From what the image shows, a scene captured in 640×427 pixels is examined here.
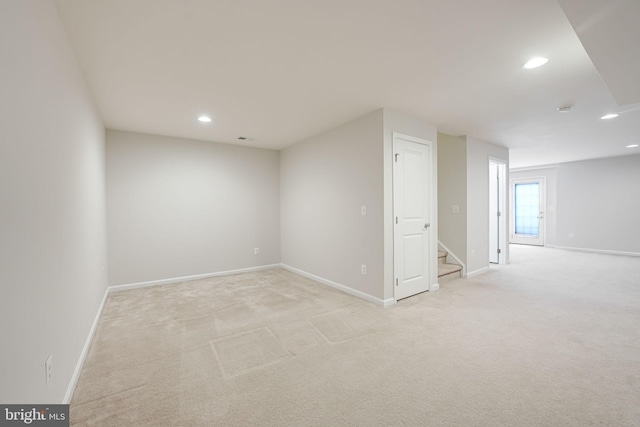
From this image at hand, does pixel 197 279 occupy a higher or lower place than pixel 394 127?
lower

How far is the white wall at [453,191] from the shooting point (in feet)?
15.9

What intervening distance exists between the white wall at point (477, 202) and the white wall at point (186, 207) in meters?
3.76

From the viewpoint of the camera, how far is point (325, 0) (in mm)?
1653

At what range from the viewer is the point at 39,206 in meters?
1.40

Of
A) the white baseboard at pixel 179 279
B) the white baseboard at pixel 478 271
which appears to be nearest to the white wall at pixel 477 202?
the white baseboard at pixel 478 271

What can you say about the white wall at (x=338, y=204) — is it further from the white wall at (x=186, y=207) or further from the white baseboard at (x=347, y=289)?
the white wall at (x=186, y=207)

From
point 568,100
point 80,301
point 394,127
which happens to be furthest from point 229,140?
point 568,100

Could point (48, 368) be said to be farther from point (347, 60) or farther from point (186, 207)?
point (186, 207)

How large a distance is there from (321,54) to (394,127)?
5.40 ft

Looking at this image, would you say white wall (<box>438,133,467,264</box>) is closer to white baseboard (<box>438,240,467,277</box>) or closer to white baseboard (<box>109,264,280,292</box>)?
white baseboard (<box>438,240,467,277</box>)

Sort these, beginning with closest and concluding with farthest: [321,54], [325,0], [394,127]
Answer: [325,0]
[321,54]
[394,127]

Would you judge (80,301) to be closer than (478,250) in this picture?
Yes

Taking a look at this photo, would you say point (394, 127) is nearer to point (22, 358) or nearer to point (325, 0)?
point (325, 0)

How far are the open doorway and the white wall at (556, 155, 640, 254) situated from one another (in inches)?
138
